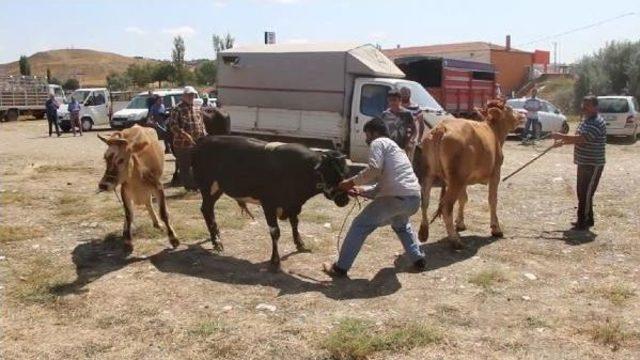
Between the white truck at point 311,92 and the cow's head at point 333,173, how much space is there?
666 cm

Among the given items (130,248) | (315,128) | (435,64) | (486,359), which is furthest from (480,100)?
(486,359)

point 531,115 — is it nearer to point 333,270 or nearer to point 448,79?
point 448,79

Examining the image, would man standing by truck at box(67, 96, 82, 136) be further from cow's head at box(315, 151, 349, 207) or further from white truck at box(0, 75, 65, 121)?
cow's head at box(315, 151, 349, 207)

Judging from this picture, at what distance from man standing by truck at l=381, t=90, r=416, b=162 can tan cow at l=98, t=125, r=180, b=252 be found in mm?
3055

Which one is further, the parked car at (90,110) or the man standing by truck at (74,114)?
the parked car at (90,110)

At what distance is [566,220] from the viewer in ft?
30.1

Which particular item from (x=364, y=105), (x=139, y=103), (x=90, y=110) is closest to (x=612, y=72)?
(x=139, y=103)

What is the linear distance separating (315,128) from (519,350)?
359 inches

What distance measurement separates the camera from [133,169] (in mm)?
7328

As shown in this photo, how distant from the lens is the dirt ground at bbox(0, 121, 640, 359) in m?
4.80

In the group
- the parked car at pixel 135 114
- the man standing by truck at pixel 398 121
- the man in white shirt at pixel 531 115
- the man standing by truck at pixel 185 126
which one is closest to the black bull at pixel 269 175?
the man standing by truck at pixel 398 121

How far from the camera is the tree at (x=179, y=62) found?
71250 mm

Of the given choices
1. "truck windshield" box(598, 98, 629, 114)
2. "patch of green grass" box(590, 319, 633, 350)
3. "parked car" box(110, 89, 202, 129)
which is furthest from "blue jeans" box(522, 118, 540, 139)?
"patch of green grass" box(590, 319, 633, 350)

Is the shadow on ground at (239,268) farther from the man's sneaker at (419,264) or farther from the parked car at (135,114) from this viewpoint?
the parked car at (135,114)
